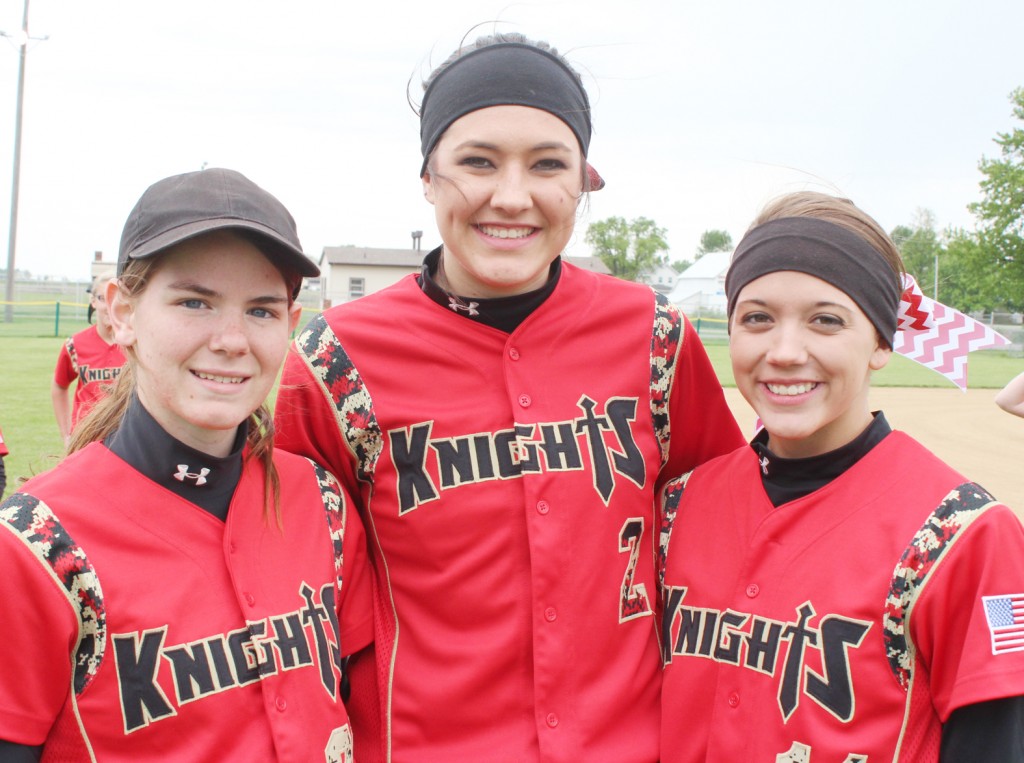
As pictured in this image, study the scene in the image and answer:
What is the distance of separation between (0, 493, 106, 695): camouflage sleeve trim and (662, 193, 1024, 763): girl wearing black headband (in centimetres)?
129

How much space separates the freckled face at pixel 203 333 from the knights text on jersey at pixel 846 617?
1.18 metres

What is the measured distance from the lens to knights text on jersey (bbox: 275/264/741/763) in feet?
7.16

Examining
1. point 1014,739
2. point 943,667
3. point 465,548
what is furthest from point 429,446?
point 1014,739

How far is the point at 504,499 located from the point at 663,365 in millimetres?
595

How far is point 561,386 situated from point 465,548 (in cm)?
48

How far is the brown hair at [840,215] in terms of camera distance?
7.44ft

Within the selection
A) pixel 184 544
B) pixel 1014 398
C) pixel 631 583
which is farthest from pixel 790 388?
pixel 1014 398

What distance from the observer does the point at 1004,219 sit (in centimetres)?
3788

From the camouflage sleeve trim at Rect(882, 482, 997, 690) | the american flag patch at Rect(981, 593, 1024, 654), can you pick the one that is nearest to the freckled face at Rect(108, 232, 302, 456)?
the camouflage sleeve trim at Rect(882, 482, 997, 690)

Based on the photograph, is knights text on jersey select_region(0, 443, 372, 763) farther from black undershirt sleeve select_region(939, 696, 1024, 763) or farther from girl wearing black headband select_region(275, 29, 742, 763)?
black undershirt sleeve select_region(939, 696, 1024, 763)

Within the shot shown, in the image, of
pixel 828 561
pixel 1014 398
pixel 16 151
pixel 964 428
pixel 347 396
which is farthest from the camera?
pixel 16 151

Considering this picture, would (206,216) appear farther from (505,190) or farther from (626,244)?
(626,244)

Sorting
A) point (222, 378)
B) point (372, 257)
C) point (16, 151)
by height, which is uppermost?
point (372, 257)

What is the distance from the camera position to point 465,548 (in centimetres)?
225
